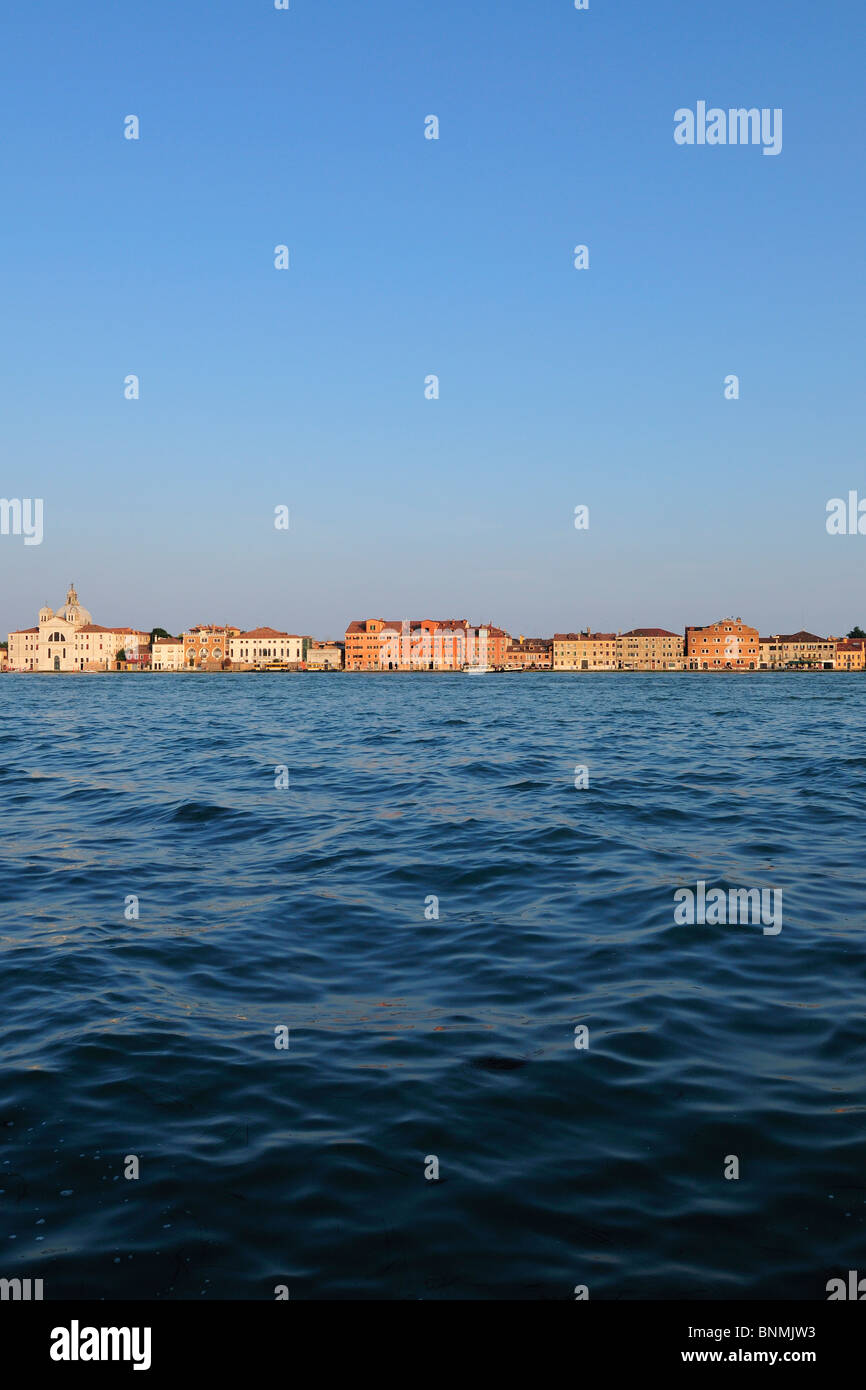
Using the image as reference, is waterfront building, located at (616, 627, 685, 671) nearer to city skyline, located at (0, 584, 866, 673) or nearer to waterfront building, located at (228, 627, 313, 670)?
city skyline, located at (0, 584, 866, 673)

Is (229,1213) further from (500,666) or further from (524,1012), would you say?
(500,666)

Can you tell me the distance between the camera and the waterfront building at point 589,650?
7687 inches

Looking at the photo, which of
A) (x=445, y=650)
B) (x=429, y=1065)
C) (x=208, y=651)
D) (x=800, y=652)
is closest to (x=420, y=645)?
(x=445, y=650)

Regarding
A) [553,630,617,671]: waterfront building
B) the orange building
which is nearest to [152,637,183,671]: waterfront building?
[553,630,617,671]: waterfront building

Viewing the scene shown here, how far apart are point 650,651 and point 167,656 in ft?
340

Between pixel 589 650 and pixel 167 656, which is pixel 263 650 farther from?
pixel 589 650

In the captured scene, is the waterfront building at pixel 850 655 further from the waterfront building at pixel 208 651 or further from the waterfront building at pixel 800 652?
the waterfront building at pixel 208 651

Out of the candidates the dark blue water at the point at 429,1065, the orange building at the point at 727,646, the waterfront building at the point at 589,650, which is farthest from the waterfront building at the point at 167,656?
the dark blue water at the point at 429,1065

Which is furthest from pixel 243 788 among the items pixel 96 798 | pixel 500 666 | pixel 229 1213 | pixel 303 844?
pixel 500 666

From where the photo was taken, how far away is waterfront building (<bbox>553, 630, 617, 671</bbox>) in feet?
641

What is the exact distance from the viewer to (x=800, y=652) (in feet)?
645

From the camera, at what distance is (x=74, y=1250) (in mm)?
3553

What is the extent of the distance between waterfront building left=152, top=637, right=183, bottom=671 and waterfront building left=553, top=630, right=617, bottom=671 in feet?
267
